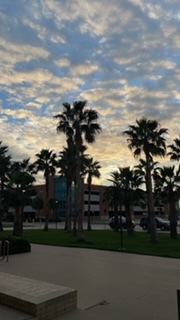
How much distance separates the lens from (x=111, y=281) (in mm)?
9172

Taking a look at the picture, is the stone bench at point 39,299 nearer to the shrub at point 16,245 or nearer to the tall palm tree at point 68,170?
the shrub at point 16,245

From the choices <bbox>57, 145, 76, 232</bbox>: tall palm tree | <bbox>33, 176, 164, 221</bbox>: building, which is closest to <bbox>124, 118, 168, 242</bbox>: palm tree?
<bbox>57, 145, 76, 232</bbox>: tall palm tree

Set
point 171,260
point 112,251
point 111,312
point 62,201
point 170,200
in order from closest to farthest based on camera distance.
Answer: point 111,312
point 171,260
point 112,251
point 170,200
point 62,201

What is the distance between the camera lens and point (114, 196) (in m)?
34.2

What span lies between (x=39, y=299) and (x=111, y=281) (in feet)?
11.5

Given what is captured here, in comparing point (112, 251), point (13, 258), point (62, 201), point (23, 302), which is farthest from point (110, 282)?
point (62, 201)

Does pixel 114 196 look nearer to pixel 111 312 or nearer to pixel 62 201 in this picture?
pixel 111 312

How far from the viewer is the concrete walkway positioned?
630 cm

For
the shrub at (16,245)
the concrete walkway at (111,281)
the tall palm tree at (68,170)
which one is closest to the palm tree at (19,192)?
the tall palm tree at (68,170)

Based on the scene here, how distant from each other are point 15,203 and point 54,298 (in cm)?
2617

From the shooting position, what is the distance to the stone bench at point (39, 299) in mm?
5906

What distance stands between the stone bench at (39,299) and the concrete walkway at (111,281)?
0.46ft

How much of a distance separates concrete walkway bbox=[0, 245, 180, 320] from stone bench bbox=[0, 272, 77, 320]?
0.46 ft

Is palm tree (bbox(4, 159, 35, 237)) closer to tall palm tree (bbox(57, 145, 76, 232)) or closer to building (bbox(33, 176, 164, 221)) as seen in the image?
tall palm tree (bbox(57, 145, 76, 232))
